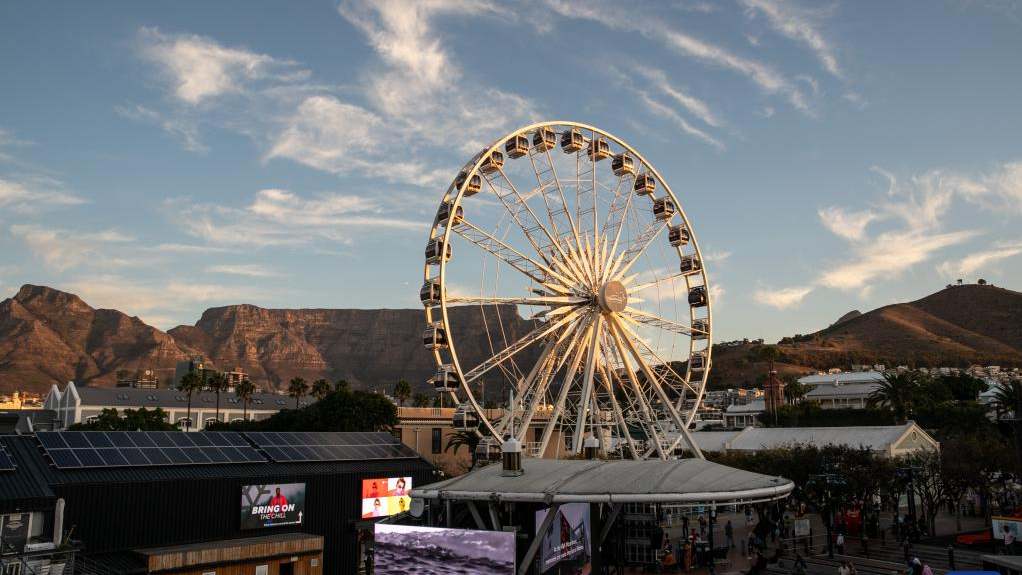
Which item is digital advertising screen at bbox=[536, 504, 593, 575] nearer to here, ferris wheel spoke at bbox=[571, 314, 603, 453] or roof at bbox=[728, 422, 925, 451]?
ferris wheel spoke at bbox=[571, 314, 603, 453]

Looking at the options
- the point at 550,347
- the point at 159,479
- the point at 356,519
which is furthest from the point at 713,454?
the point at 159,479

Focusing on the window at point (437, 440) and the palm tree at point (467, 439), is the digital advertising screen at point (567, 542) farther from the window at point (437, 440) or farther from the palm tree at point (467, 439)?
the window at point (437, 440)

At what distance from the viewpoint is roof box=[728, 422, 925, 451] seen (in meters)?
→ 62.8

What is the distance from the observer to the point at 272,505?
35812mm

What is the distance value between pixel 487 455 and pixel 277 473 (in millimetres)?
10293

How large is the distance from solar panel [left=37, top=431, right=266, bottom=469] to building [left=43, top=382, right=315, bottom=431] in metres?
90.2

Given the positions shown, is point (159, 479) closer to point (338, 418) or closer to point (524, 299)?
point (524, 299)

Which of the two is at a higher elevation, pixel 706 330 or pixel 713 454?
pixel 706 330

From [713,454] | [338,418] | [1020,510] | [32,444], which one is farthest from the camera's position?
[338,418]

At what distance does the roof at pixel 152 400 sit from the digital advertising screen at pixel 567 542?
121m

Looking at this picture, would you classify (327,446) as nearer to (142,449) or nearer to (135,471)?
(142,449)

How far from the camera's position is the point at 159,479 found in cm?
3209

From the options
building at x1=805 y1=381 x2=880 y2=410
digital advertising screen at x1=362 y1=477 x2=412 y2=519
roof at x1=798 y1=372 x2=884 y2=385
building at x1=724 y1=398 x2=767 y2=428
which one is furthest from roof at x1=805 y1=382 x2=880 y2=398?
digital advertising screen at x1=362 y1=477 x2=412 y2=519

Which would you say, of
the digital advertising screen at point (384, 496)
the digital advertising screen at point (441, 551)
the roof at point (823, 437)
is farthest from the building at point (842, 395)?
the digital advertising screen at point (441, 551)
